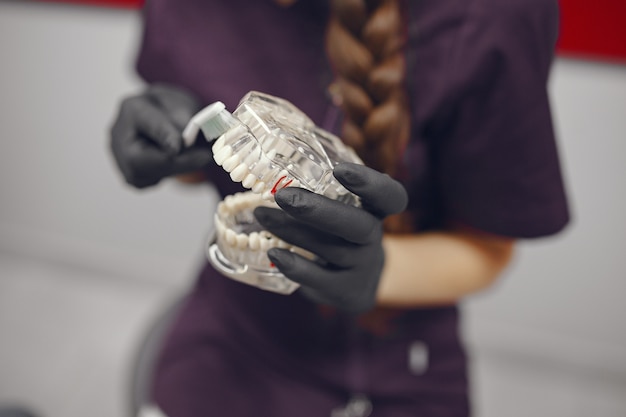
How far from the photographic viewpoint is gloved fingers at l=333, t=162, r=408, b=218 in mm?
329

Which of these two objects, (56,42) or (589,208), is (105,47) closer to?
(56,42)

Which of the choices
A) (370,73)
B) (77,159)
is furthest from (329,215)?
(77,159)

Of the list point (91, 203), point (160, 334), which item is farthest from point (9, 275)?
point (160, 334)

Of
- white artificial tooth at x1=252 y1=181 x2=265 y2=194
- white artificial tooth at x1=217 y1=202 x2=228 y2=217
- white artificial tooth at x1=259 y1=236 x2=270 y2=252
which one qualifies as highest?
white artificial tooth at x1=252 y1=181 x2=265 y2=194

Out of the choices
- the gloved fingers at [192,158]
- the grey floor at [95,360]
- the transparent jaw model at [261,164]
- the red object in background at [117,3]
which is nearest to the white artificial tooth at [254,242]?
the transparent jaw model at [261,164]

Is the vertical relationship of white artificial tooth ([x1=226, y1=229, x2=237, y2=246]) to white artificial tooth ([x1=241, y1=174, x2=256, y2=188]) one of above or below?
below

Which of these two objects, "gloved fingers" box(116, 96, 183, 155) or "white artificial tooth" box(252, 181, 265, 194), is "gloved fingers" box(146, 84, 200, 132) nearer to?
"gloved fingers" box(116, 96, 183, 155)

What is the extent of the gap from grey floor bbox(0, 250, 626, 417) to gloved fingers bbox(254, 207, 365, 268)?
30.8 inches

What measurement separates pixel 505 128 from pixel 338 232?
25 cm

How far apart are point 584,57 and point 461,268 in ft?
1.83

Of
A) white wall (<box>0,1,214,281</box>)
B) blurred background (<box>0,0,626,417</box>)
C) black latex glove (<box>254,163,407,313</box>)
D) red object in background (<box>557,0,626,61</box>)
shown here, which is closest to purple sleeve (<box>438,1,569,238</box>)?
black latex glove (<box>254,163,407,313</box>)

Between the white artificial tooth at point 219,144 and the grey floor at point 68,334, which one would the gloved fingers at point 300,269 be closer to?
the white artificial tooth at point 219,144

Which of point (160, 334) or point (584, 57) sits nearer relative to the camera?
point (160, 334)

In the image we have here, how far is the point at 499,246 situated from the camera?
2.13ft
